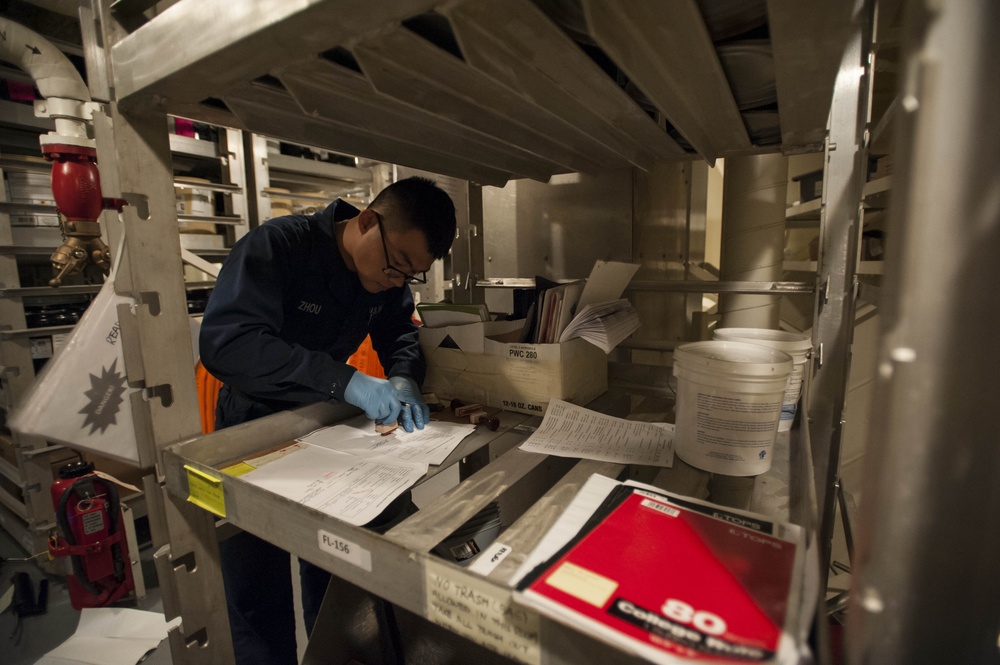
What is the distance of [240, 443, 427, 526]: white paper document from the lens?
1.96 feet

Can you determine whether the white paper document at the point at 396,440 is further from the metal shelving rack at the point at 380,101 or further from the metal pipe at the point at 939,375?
the metal pipe at the point at 939,375

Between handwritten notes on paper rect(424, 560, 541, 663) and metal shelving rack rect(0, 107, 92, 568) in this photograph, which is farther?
metal shelving rack rect(0, 107, 92, 568)

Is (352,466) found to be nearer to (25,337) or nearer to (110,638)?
(110,638)

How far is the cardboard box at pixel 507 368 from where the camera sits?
3.10ft

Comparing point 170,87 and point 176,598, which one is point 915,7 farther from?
point 176,598

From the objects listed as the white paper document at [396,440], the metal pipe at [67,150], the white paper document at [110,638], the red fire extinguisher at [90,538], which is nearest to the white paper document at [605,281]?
the white paper document at [396,440]

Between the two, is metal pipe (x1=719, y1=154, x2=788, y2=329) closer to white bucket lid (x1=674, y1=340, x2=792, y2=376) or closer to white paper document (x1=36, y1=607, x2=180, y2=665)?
white bucket lid (x1=674, y1=340, x2=792, y2=376)

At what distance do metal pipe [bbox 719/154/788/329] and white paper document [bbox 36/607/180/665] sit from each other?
2.14 meters

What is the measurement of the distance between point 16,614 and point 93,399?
182 centimetres

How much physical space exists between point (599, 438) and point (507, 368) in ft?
0.85

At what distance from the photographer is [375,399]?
0.91 metres

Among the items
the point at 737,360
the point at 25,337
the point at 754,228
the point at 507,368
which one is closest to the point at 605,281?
the point at 507,368

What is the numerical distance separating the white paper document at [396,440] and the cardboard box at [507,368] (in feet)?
0.41

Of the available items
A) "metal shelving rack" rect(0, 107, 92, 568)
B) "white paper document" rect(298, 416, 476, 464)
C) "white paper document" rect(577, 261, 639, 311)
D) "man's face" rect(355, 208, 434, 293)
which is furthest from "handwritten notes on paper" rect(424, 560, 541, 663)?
"metal shelving rack" rect(0, 107, 92, 568)
